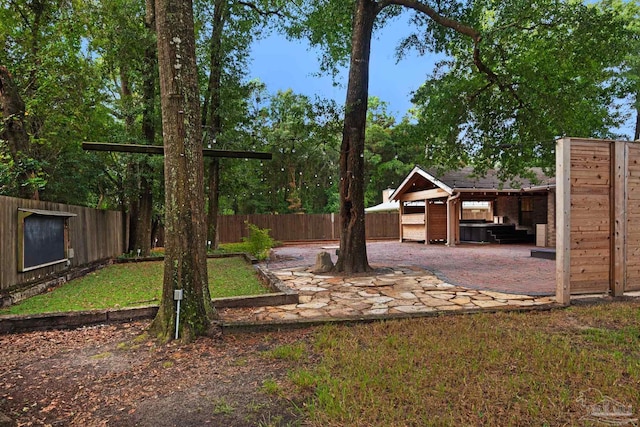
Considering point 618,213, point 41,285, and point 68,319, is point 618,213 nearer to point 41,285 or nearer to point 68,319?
point 68,319

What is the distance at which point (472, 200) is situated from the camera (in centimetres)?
1716

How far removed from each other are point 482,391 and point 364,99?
6646 mm

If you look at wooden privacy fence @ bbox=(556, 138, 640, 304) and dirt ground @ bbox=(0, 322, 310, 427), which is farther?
wooden privacy fence @ bbox=(556, 138, 640, 304)

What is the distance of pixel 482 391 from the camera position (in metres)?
2.56

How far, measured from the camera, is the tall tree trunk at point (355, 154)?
8.05m

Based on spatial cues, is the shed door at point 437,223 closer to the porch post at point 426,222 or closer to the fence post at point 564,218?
the porch post at point 426,222

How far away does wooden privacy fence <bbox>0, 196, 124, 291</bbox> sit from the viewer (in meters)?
5.89

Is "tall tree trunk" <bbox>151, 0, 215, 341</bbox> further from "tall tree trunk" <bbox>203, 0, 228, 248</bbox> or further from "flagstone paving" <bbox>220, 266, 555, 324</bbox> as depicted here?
"tall tree trunk" <bbox>203, 0, 228, 248</bbox>

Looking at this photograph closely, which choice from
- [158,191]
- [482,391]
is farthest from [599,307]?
[158,191]

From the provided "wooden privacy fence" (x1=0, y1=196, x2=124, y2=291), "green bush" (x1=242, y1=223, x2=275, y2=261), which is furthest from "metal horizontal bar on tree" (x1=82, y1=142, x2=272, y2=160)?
"green bush" (x1=242, y1=223, x2=275, y2=261)

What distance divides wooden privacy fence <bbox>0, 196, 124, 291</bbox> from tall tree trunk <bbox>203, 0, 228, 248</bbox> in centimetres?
299

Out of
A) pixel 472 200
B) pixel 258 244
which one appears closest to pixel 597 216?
pixel 258 244

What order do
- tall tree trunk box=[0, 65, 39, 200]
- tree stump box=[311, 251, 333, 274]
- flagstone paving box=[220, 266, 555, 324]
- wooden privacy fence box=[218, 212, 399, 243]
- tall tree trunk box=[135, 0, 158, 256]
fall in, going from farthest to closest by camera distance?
1. wooden privacy fence box=[218, 212, 399, 243]
2. tall tree trunk box=[135, 0, 158, 256]
3. tree stump box=[311, 251, 333, 274]
4. tall tree trunk box=[0, 65, 39, 200]
5. flagstone paving box=[220, 266, 555, 324]

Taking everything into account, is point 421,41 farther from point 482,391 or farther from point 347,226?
point 482,391
